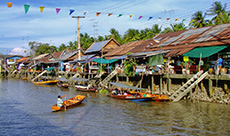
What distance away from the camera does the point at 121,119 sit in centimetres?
1616

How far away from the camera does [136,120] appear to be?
1584 centimetres

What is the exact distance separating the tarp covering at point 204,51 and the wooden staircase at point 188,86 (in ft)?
6.26

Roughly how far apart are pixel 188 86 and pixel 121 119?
24.6 feet

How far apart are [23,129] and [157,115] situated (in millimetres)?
8960

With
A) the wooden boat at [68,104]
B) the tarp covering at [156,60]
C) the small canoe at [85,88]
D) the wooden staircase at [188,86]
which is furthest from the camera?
the small canoe at [85,88]

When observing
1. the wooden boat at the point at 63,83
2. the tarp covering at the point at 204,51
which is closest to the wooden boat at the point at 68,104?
the tarp covering at the point at 204,51

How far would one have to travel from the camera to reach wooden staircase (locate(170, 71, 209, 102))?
1923 cm

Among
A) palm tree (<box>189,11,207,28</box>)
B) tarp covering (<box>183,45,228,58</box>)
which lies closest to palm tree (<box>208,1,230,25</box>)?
palm tree (<box>189,11,207,28</box>)

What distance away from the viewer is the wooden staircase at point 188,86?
19.2 metres

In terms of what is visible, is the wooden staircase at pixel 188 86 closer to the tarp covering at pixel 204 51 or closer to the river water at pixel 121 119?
the river water at pixel 121 119

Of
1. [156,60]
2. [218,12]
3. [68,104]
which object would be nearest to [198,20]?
[218,12]

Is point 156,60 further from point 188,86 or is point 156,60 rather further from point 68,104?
point 68,104

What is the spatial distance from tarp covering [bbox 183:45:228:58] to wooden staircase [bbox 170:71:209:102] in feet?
6.26

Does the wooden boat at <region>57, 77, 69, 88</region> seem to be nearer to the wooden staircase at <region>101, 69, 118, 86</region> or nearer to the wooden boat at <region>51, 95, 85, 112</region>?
the wooden staircase at <region>101, 69, 118, 86</region>
